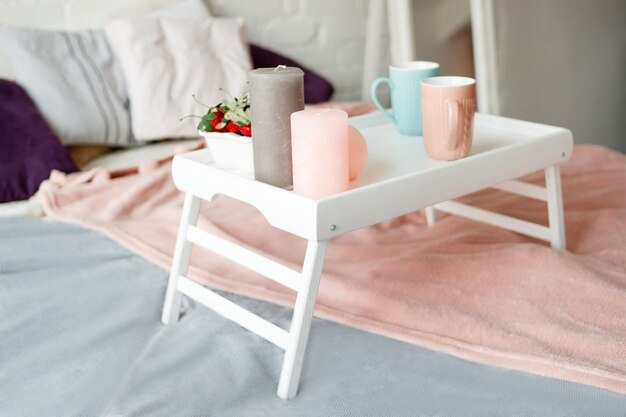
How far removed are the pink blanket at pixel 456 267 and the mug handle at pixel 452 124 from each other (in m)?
0.26

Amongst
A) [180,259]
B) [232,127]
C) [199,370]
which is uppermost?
[232,127]

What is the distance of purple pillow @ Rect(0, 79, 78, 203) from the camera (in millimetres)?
1674

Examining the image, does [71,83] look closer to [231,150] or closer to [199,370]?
[231,150]

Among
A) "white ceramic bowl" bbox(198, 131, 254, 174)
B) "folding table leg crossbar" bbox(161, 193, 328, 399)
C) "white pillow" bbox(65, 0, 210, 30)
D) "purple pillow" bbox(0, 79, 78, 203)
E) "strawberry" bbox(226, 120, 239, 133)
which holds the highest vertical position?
"white pillow" bbox(65, 0, 210, 30)

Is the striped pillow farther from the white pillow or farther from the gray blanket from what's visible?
the gray blanket

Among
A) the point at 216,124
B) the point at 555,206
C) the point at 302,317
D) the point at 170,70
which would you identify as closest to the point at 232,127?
the point at 216,124

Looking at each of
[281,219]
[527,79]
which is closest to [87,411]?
[281,219]

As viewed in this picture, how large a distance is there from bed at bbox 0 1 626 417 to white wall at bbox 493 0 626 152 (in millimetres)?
786

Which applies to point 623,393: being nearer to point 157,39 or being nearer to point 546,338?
point 546,338

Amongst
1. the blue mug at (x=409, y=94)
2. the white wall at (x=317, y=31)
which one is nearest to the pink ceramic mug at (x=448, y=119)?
the blue mug at (x=409, y=94)

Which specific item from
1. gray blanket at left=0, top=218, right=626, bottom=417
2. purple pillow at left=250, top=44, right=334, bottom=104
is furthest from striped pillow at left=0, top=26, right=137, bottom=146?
gray blanket at left=0, top=218, right=626, bottom=417

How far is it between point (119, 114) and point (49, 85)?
0.60ft

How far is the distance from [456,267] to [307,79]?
47.2 inches

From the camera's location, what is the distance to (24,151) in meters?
1.72
